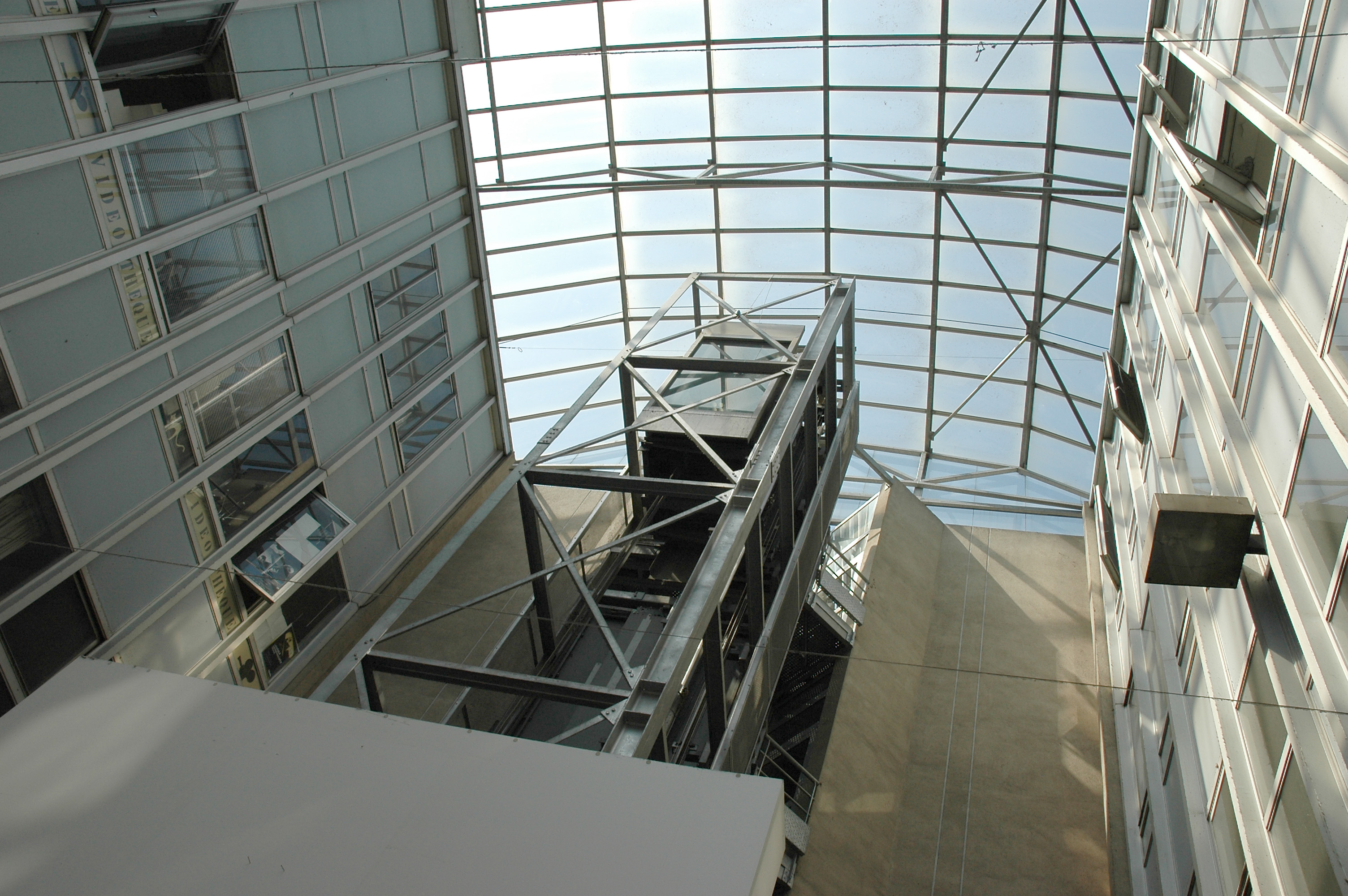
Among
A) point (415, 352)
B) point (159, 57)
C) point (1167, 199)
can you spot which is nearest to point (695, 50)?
point (415, 352)

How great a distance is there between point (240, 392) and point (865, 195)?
49.8ft

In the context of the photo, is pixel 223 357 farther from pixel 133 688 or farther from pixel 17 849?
pixel 17 849

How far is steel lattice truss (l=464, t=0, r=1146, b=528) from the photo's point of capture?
21.0 metres

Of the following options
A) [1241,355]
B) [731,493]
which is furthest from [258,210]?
[1241,355]

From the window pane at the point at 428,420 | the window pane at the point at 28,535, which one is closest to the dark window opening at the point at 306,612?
the window pane at the point at 428,420

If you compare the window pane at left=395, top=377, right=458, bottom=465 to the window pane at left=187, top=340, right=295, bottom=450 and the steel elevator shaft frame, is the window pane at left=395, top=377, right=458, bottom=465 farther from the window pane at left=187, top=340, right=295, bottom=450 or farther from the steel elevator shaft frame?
the window pane at left=187, top=340, right=295, bottom=450

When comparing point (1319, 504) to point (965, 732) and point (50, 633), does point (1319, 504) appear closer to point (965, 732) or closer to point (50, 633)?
point (965, 732)

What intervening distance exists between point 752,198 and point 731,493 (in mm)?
13318

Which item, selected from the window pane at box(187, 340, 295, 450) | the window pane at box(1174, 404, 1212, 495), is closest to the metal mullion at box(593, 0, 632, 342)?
the window pane at box(187, 340, 295, 450)

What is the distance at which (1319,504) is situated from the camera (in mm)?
7523

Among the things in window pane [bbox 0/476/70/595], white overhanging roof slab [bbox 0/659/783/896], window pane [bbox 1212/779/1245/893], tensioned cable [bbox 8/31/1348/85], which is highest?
tensioned cable [bbox 8/31/1348/85]

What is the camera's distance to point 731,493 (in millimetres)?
13211

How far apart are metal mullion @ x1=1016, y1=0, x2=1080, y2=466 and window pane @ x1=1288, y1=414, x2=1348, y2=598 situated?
1455 cm

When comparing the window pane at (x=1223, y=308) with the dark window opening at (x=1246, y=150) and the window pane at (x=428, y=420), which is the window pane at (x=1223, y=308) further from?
the window pane at (x=428, y=420)
